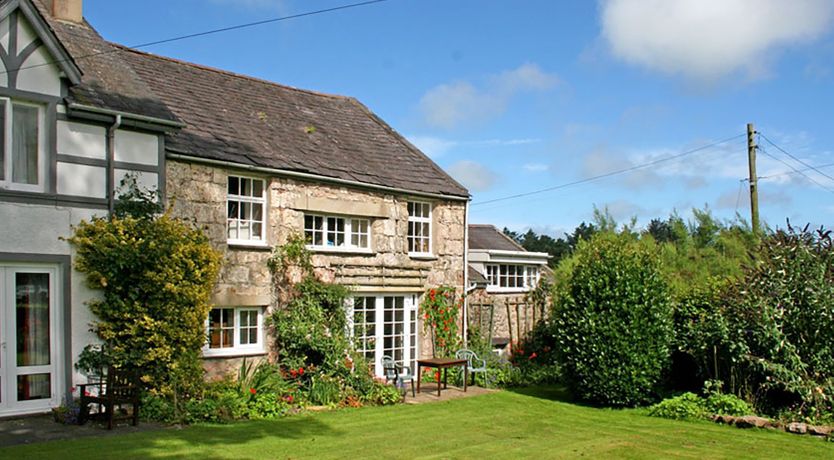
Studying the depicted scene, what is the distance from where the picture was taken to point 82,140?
41.4ft

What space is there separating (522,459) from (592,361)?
200 inches

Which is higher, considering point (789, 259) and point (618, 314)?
point (789, 259)

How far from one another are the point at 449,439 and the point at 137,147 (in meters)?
7.25

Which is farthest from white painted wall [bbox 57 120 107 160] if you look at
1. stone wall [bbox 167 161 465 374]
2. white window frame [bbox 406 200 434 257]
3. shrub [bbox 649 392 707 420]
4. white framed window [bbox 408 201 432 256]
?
shrub [bbox 649 392 707 420]

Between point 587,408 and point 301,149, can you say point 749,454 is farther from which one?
point 301,149

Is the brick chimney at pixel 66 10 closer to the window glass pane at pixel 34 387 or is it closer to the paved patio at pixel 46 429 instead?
the window glass pane at pixel 34 387

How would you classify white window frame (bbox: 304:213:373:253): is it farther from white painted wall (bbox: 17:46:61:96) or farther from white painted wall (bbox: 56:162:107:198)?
white painted wall (bbox: 17:46:61:96)

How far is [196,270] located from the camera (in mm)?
13055

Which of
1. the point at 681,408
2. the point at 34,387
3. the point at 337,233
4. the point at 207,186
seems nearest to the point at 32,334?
the point at 34,387

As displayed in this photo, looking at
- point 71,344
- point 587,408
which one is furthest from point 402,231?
point 71,344

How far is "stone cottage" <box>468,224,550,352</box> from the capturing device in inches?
792

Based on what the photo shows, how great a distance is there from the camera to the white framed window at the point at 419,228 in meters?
18.9

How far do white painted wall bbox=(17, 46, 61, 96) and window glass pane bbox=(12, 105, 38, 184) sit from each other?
14.0 inches

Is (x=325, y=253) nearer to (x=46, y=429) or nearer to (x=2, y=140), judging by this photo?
(x=2, y=140)
